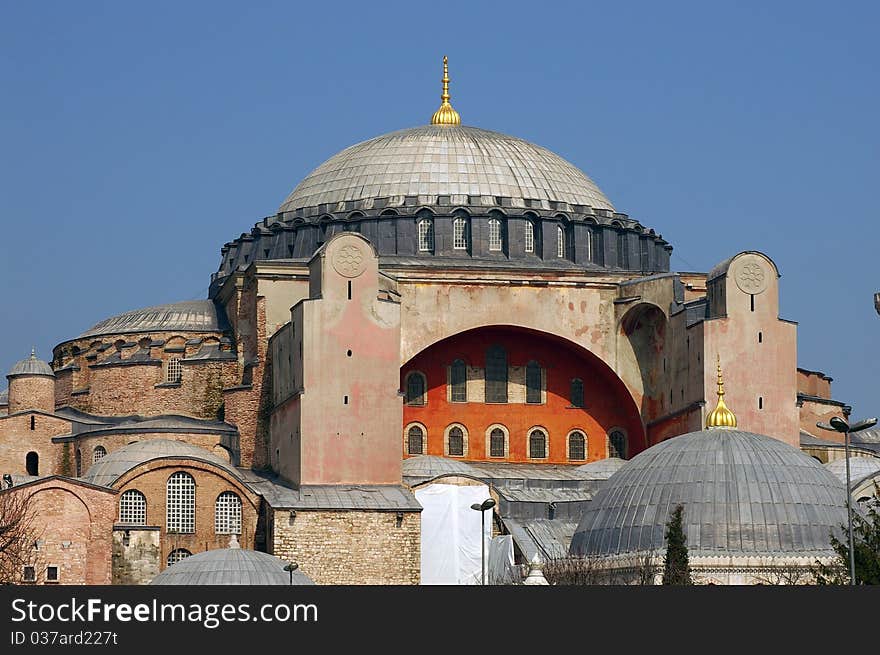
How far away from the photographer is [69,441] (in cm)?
7031

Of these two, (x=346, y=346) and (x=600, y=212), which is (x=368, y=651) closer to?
(x=346, y=346)

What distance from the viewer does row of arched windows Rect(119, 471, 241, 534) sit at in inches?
2527

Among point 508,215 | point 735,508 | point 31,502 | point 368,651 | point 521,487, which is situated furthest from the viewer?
point 508,215

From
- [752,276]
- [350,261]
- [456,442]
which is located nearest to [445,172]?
[456,442]

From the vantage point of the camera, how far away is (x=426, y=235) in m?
74.2

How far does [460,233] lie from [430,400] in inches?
209

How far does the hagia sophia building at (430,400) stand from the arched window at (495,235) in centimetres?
6

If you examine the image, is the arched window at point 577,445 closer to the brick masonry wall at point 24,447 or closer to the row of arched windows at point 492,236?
the row of arched windows at point 492,236

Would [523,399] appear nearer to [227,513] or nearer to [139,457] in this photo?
[227,513]

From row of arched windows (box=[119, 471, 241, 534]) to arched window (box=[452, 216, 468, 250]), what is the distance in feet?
41.5

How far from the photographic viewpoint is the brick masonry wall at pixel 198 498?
64188 mm

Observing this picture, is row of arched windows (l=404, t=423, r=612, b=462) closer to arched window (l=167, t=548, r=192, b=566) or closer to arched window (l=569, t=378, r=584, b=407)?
arched window (l=569, t=378, r=584, b=407)

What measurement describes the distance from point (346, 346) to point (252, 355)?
270 inches

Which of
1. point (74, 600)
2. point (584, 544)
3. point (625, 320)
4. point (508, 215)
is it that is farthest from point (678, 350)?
point (74, 600)
